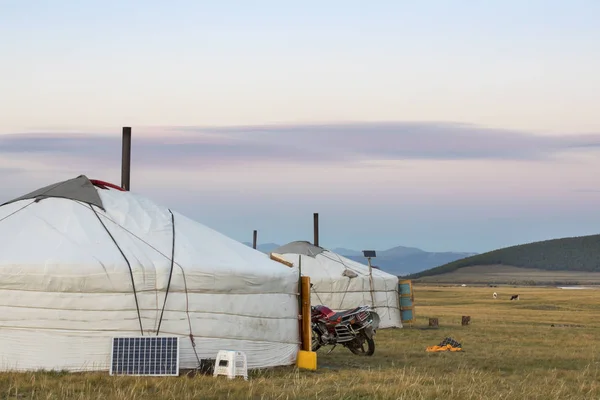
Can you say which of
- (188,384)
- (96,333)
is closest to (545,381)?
(188,384)

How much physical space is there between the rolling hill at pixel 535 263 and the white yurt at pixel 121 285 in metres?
123

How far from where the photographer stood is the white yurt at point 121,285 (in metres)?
13.0

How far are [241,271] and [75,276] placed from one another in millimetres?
2259

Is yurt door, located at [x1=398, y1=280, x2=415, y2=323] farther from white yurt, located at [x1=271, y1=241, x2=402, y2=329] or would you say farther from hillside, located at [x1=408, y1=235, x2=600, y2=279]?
hillside, located at [x1=408, y1=235, x2=600, y2=279]

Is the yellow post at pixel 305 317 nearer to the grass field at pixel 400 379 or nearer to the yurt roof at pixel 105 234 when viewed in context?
the grass field at pixel 400 379

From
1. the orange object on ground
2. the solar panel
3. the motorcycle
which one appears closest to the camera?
the solar panel

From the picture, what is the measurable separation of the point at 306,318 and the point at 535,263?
150378mm

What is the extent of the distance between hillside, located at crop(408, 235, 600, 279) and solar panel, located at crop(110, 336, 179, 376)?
463 feet

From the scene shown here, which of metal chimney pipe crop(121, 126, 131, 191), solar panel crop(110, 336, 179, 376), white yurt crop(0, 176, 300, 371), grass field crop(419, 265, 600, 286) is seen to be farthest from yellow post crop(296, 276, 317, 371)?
grass field crop(419, 265, 600, 286)

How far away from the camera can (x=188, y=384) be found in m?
12.2

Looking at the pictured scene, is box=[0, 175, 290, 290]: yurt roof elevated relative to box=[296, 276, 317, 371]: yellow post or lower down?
elevated

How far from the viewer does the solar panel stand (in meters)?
13.0

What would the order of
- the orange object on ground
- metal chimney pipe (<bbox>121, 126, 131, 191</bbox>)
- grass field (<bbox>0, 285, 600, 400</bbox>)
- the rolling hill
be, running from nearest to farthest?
1. grass field (<bbox>0, 285, 600, 400</bbox>)
2. metal chimney pipe (<bbox>121, 126, 131, 191</bbox>)
3. the orange object on ground
4. the rolling hill

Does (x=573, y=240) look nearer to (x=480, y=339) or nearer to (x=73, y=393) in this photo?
(x=480, y=339)
